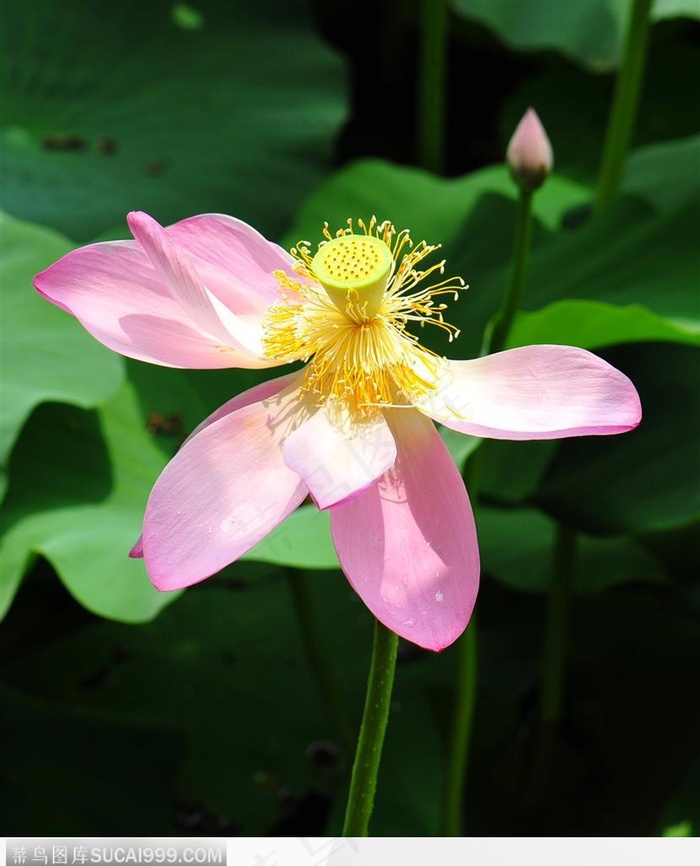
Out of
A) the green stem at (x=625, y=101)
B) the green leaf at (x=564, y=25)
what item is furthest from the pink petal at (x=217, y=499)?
the green leaf at (x=564, y=25)

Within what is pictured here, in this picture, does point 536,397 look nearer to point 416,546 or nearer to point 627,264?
point 416,546

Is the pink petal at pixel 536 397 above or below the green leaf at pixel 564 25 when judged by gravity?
above

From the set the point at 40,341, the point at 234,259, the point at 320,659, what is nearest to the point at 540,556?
the point at 320,659

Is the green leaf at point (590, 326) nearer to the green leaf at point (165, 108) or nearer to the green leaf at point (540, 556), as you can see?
the green leaf at point (540, 556)

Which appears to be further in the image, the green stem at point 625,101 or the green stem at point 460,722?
the green stem at point 625,101

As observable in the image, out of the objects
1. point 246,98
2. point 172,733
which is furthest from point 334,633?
point 246,98

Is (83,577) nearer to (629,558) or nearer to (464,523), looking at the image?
(464,523)
